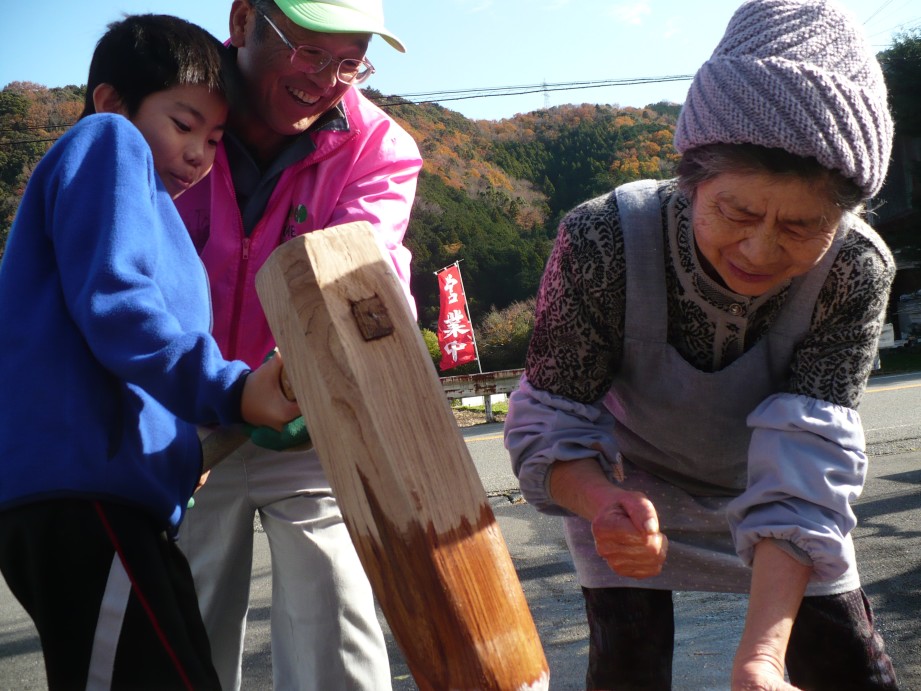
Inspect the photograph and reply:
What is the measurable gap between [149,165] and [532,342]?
35.6 inches

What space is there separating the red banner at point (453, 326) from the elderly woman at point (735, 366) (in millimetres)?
14121

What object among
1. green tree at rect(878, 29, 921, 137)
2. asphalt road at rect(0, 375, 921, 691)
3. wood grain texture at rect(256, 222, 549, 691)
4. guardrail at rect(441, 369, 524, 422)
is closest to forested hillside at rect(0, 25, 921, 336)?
green tree at rect(878, 29, 921, 137)

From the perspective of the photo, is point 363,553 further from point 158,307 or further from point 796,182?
point 796,182

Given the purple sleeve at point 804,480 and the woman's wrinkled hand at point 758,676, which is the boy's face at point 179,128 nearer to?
the purple sleeve at point 804,480

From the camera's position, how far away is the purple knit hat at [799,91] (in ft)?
5.29

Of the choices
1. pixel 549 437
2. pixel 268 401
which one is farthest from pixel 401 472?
pixel 549 437

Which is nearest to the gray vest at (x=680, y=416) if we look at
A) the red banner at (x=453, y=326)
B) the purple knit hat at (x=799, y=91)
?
the purple knit hat at (x=799, y=91)

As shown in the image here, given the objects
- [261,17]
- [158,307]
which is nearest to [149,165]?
[158,307]

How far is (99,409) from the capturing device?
1594 millimetres

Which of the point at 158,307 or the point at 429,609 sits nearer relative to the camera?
the point at 429,609

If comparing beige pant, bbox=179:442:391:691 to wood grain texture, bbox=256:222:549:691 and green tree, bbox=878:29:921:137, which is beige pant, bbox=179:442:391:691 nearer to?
wood grain texture, bbox=256:222:549:691

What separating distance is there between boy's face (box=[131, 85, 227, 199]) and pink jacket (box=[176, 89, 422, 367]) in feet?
1.03

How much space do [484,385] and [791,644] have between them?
11671mm

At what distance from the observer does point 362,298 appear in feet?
3.98
